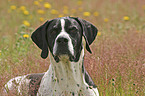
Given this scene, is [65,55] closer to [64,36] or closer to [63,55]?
[63,55]

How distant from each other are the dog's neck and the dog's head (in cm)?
9

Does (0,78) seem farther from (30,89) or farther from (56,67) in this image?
(56,67)

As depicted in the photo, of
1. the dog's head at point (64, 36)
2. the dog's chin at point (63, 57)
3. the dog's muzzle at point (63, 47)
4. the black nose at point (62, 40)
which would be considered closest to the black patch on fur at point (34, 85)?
the dog's head at point (64, 36)

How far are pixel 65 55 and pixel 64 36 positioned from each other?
0.76ft

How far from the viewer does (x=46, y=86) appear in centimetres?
431

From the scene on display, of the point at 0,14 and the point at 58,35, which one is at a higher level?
the point at 0,14

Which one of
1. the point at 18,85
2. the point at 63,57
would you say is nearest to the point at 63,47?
the point at 63,57

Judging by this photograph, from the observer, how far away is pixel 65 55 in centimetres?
392

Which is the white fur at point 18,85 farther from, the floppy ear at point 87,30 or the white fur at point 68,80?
the floppy ear at point 87,30

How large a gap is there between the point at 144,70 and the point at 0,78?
6.47 feet

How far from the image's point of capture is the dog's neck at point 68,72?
414 cm

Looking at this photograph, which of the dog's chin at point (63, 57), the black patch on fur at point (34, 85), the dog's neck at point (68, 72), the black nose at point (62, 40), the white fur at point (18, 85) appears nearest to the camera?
the black nose at point (62, 40)

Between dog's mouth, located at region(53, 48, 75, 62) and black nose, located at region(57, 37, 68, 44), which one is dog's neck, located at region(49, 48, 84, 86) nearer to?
dog's mouth, located at region(53, 48, 75, 62)

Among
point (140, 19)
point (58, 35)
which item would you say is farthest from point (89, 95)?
point (140, 19)
